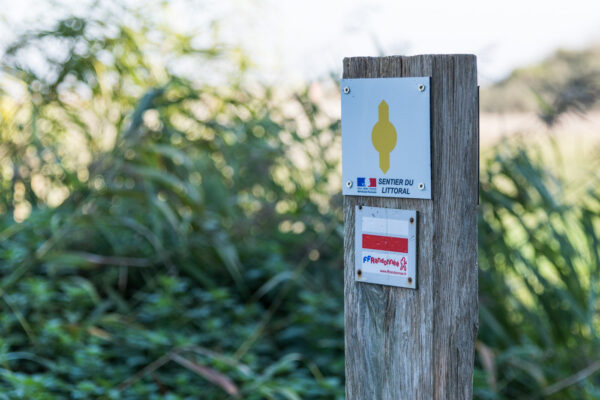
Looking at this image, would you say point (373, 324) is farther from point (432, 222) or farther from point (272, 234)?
point (272, 234)

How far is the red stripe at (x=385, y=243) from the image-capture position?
1.38 metres

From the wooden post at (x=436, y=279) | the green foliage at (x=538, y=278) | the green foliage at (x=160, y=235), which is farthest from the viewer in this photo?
the green foliage at (x=538, y=278)

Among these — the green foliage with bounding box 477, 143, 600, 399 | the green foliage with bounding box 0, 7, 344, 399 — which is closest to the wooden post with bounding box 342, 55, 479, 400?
the green foliage with bounding box 0, 7, 344, 399

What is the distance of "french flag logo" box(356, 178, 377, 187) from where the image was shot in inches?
55.4

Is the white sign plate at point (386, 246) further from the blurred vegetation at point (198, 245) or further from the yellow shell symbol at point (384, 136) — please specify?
the blurred vegetation at point (198, 245)

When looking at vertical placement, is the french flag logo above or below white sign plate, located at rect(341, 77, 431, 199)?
below

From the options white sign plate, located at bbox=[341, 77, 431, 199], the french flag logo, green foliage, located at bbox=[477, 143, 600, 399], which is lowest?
green foliage, located at bbox=[477, 143, 600, 399]

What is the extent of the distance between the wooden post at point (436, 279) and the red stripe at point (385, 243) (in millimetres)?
32

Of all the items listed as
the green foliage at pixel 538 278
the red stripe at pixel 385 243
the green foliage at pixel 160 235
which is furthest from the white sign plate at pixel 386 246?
the green foliage at pixel 538 278

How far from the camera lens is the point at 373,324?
1.43 m

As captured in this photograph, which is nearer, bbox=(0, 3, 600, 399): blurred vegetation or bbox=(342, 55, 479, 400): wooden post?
bbox=(342, 55, 479, 400): wooden post

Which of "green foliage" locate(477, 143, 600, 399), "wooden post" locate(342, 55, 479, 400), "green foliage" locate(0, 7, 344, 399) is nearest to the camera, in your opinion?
"wooden post" locate(342, 55, 479, 400)

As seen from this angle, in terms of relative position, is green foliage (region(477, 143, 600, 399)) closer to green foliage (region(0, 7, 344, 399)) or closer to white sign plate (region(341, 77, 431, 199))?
green foliage (region(0, 7, 344, 399))

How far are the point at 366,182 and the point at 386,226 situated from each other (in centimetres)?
10
